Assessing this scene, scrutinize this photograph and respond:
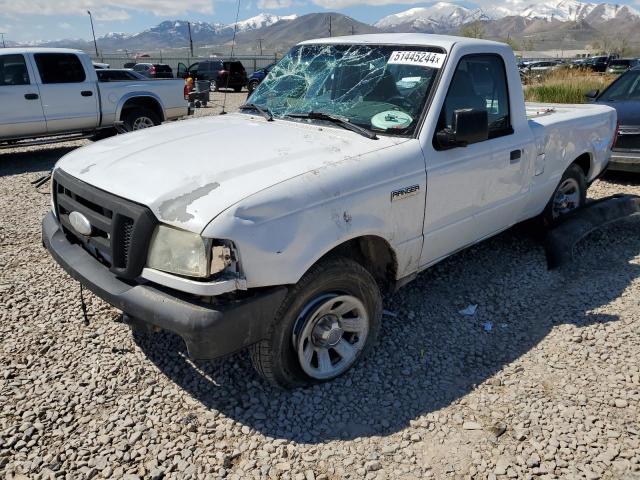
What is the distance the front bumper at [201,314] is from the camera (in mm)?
2350

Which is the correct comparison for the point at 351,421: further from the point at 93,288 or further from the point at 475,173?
Answer: the point at 475,173

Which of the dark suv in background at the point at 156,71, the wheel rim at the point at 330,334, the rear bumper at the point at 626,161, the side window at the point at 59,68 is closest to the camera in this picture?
the wheel rim at the point at 330,334

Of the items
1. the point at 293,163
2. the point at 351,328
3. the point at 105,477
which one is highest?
the point at 293,163

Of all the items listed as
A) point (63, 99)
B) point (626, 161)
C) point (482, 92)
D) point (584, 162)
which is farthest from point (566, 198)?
point (63, 99)

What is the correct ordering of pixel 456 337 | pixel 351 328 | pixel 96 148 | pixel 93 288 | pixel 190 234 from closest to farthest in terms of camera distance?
pixel 190 234, pixel 93 288, pixel 351 328, pixel 96 148, pixel 456 337

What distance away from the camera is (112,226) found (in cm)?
258

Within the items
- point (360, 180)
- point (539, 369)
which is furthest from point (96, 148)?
point (539, 369)

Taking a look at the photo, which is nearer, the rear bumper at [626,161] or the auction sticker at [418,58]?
the auction sticker at [418,58]

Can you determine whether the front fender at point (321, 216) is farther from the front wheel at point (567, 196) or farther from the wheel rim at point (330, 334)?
the front wheel at point (567, 196)

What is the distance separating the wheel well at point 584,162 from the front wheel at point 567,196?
83 mm

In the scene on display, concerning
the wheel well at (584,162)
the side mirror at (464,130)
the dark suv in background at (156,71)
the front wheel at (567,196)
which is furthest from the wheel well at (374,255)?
the dark suv in background at (156,71)

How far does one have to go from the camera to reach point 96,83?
967cm

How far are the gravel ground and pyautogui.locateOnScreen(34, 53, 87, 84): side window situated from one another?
6.31m

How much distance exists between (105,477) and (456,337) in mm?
2335
